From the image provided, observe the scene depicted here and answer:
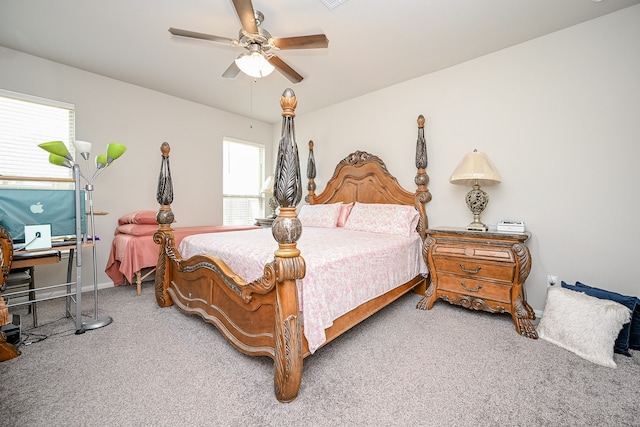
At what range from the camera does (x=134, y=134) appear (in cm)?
358

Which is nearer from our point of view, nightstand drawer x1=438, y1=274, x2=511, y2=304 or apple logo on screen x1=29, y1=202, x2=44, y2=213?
apple logo on screen x1=29, y1=202, x2=44, y2=213

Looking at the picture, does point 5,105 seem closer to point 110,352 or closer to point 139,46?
point 139,46

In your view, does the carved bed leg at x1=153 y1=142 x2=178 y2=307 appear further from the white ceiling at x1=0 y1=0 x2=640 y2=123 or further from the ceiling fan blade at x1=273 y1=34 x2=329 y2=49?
the ceiling fan blade at x1=273 y1=34 x2=329 y2=49

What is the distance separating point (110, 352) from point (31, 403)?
1.61 feet

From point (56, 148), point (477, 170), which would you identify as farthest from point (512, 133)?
point (56, 148)

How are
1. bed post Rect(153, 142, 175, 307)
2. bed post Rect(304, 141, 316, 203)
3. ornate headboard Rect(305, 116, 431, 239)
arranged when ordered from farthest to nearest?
bed post Rect(304, 141, 316, 203)
ornate headboard Rect(305, 116, 431, 239)
bed post Rect(153, 142, 175, 307)

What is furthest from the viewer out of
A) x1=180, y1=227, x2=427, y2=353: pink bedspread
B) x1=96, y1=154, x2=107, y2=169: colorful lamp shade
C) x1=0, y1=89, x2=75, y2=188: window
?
x1=0, y1=89, x2=75, y2=188: window

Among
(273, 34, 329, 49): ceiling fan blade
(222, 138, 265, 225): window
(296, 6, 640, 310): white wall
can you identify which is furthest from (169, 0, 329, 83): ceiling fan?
(222, 138, 265, 225): window

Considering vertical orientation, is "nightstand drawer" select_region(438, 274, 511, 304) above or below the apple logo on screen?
below

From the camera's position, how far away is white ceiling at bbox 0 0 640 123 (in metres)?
2.13

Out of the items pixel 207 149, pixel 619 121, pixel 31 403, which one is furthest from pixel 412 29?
pixel 31 403

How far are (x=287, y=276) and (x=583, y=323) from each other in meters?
2.15

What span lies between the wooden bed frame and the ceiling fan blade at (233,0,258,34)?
763 millimetres

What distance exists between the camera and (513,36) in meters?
2.50
